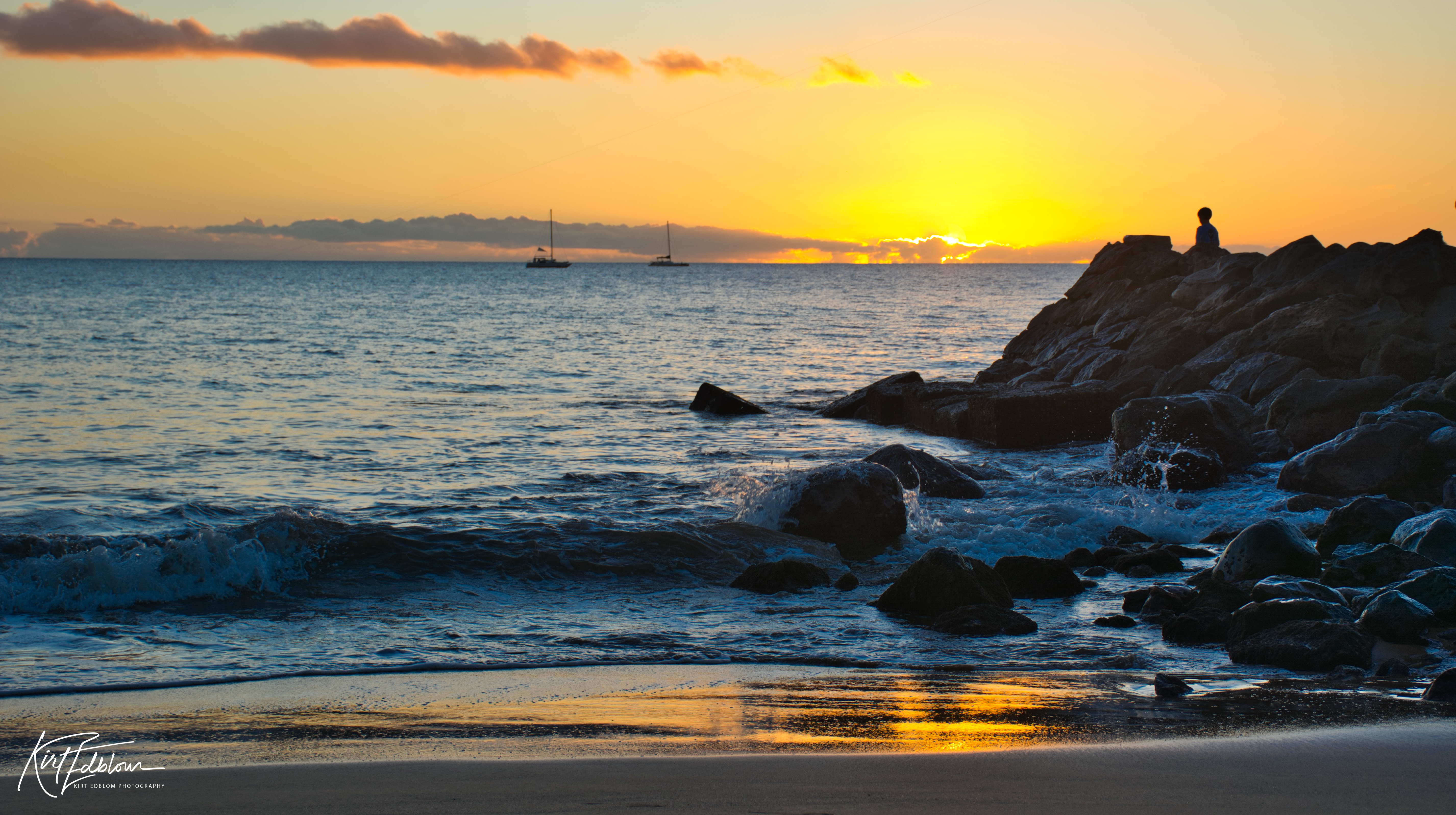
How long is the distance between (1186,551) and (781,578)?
3.74 m

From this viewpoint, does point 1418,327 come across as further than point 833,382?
No

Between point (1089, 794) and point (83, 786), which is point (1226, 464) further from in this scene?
point (83, 786)

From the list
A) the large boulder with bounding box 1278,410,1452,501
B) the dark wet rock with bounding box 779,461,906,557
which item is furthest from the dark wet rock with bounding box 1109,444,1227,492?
the dark wet rock with bounding box 779,461,906,557

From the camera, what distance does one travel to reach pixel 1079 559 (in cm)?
853

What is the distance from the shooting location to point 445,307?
65.9m

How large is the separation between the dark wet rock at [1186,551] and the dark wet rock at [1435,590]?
2.15 m

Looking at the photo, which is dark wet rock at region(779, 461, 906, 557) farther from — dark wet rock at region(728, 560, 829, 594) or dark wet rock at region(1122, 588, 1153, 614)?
dark wet rock at region(1122, 588, 1153, 614)

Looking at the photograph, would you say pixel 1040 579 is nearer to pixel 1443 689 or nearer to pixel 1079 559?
pixel 1079 559

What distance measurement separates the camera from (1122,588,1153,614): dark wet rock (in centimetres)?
696

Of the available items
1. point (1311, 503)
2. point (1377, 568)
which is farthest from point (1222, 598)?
point (1311, 503)

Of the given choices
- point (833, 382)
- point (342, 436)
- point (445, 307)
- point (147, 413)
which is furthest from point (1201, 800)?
point (445, 307)

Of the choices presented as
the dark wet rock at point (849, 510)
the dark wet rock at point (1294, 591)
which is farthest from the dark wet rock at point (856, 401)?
the dark wet rock at point (1294, 591)

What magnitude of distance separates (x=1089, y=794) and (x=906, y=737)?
3.04ft

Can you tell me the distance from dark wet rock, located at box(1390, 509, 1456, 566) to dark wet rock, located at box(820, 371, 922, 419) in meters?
11.7
